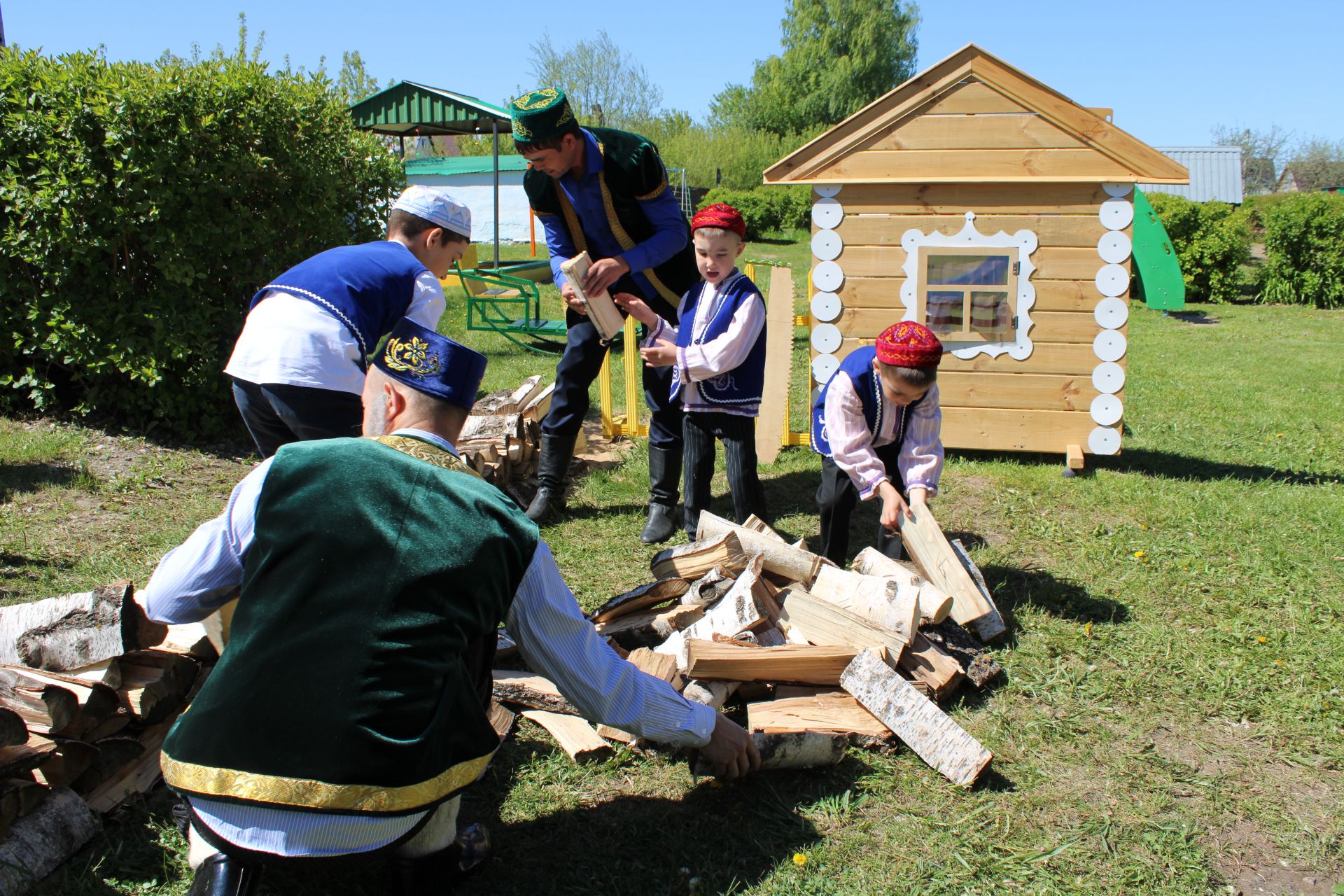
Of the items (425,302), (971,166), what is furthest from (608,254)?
(971,166)

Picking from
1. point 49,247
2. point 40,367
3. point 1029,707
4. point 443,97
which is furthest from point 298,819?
point 443,97

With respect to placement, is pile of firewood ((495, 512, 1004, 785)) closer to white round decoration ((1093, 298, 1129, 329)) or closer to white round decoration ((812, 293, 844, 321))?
white round decoration ((812, 293, 844, 321))

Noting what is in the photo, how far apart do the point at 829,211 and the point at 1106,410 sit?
7.11 ft

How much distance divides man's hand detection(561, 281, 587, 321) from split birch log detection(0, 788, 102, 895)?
2875 mm

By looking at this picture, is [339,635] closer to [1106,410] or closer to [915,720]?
[915,720]

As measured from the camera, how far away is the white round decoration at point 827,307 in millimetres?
6238

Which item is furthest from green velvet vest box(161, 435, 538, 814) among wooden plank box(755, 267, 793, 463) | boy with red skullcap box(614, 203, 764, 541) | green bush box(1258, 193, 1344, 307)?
green bush box(1258, 193, 1344, 307)

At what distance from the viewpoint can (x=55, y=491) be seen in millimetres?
4941

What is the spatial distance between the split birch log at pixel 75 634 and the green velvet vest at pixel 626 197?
9.38ft

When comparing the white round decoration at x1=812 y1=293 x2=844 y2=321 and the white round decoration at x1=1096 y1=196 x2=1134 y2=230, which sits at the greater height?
the white round decoration at x1=1096 y1=196 x2=1134 y2=230

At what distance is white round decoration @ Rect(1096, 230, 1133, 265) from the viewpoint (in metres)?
5.86

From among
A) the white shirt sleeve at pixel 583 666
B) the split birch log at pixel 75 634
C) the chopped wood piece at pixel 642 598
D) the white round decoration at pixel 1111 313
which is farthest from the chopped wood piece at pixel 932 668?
the white round decoration at pixel 1111 313

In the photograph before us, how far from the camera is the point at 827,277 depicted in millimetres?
6230

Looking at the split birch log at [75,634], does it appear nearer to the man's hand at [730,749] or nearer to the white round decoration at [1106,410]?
the man's hand at [730,749]
